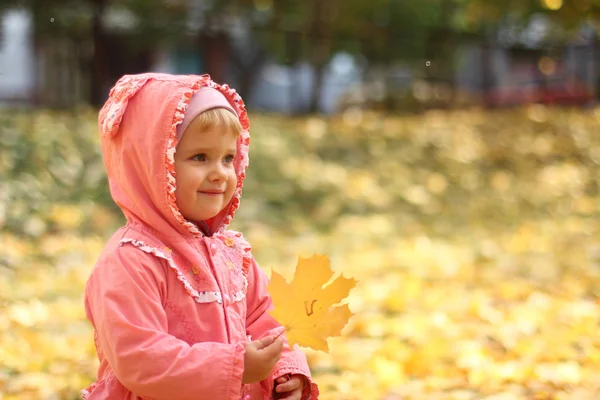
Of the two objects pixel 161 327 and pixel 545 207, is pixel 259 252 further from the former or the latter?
pixel 161 327

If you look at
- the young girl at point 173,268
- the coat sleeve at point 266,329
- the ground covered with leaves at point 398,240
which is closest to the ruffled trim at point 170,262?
the young girl at point 173,268

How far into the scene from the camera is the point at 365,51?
55.1 feet

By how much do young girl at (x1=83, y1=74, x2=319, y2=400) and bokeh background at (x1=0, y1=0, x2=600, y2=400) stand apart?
4.86ft

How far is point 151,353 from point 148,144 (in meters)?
0.46

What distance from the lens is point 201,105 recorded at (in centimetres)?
189

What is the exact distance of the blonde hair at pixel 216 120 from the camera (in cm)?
188

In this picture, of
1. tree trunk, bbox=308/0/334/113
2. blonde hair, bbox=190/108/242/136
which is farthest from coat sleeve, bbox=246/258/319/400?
tree trunk, bbox=308/0/334/113

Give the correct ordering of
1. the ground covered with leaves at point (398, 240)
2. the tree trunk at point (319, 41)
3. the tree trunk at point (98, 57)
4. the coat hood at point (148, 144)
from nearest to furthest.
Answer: the coat hood at point (148, 144) < the ground covered with leaves at point (398, 240) < the tree trunk at point (98, 57) < the tree trunk at point (319, 41)

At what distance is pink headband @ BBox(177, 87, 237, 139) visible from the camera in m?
1.88

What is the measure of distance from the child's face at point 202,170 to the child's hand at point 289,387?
0.45m

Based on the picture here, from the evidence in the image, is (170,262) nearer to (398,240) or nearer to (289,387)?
(289,387)

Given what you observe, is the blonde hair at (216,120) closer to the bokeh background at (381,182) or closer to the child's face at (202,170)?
the child's face at (202,170)

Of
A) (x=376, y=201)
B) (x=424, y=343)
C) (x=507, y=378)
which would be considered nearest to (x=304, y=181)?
(x=376, y=201)

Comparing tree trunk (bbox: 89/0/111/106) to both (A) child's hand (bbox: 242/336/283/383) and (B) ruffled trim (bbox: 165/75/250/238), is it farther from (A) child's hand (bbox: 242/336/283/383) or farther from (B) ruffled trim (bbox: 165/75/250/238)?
(A) child's hand (bbox: 242/336/283/383)
